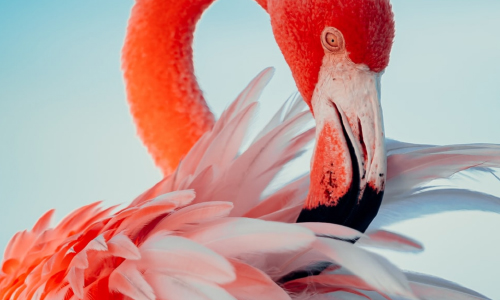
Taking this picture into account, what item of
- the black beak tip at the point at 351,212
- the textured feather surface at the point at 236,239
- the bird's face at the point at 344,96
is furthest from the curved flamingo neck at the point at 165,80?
the black beak tip at the point at 351,212

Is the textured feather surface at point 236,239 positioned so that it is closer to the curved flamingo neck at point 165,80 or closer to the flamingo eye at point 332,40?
the flamingo eye at point 332,40

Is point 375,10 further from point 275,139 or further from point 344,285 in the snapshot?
point 344,285

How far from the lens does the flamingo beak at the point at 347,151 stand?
913mm

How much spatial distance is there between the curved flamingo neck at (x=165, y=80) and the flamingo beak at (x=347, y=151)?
478 mm

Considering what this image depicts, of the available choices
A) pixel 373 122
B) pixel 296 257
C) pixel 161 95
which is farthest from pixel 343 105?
pixel 161 95

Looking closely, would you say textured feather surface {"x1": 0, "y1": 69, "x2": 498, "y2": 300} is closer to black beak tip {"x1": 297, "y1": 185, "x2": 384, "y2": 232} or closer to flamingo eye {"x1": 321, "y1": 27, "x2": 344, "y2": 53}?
black beak tip {"x1": 297, "y1": 185, "x2": 384, "y2": 232}

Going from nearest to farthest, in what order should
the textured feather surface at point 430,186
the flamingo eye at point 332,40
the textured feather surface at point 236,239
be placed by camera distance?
the textured feather surface at point 236,239 < the textured feather surface at point 430,186 < the flamingo eye at point 332,40

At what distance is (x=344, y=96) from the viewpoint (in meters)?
1.00

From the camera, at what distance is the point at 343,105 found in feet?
3.24

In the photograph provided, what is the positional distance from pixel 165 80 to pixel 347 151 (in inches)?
26.0

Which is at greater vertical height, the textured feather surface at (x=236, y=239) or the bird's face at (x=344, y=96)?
the bird's face at (x=344, y=96)

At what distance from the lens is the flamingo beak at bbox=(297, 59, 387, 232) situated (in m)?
0.91

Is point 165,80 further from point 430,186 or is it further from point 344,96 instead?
point 430,186

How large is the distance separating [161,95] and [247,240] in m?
0.77
